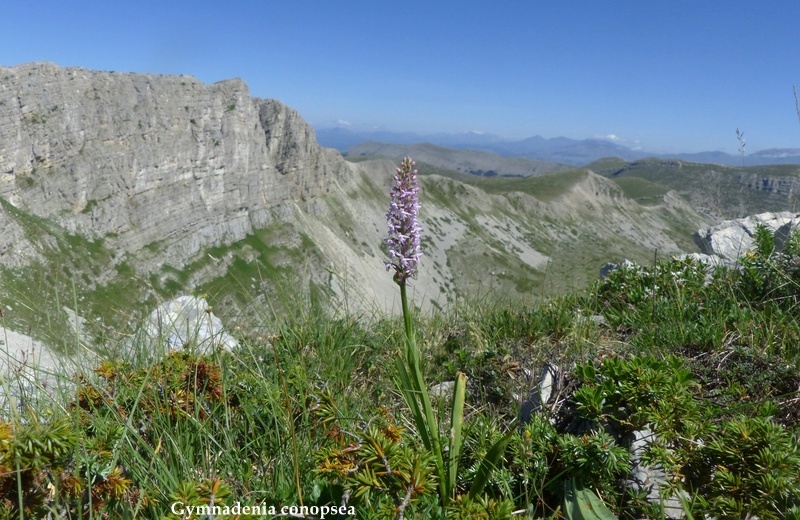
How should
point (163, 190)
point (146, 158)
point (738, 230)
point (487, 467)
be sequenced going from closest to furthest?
1. point (487, 467)
2. point (738, 230)
3. point (146, 158)
4. point (163, 190)

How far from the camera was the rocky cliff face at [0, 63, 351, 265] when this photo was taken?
13262cm

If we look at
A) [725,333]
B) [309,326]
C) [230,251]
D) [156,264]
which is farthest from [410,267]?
[230,251]

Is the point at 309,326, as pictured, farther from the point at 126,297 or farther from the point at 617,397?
the point at 126,297

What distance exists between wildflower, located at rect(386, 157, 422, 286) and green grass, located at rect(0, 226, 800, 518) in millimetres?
969

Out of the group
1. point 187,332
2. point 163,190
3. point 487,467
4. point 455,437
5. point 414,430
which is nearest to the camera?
point 487,467

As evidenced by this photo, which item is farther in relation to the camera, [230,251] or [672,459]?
[230,251]

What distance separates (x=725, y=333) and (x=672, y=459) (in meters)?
2.40

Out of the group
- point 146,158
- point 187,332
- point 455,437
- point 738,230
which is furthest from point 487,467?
point 146,158

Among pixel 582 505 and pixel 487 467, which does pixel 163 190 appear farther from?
Answer: pixel 582 505

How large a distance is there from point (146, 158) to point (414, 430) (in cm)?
17331

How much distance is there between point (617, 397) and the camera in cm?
327

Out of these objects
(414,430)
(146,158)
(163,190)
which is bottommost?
(163,190)

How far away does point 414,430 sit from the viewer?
3773 mm

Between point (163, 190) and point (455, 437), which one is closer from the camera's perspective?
point (455, 437)
